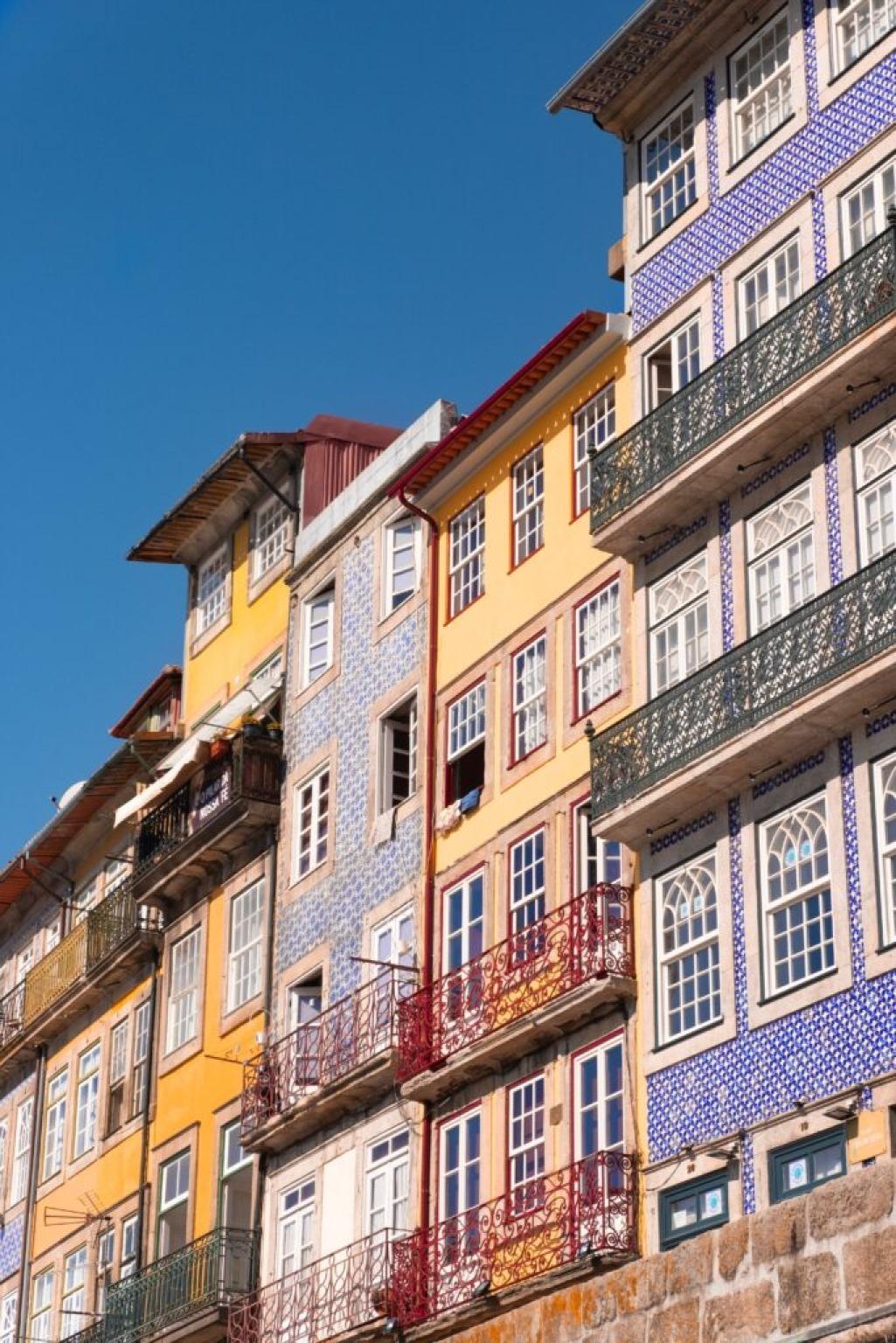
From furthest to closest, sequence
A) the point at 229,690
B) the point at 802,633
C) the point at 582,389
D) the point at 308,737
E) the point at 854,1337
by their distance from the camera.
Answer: the point at 229,690 < the point at 308,737 < the point at 582,389 < the point at 802,633 < the point at 854,1337

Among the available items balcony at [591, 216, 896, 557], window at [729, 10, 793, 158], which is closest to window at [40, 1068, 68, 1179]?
balcony at [591, 216, 896, 557]

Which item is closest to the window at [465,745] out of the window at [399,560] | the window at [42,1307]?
the window at [399,560]

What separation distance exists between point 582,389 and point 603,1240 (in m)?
8.58

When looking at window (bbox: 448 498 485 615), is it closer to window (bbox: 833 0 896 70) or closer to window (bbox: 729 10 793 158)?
window (bbox: 729 10 793 158)

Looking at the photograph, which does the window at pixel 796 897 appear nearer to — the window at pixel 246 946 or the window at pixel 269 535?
the window at pixel 246 946

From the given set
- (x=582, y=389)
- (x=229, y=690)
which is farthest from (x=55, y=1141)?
(x=582, y=389)

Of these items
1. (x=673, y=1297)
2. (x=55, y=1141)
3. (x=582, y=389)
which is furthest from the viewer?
(x=55, y=1141)

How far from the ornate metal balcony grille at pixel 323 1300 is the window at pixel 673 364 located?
8356 millimetres

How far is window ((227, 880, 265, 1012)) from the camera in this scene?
30.0 m

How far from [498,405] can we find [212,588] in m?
8.57

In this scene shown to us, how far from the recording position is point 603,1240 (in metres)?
21.3

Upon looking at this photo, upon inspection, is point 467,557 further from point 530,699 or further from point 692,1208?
point 692,1208

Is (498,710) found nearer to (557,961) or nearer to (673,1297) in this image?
(557,961)

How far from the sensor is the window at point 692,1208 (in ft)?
67.0
